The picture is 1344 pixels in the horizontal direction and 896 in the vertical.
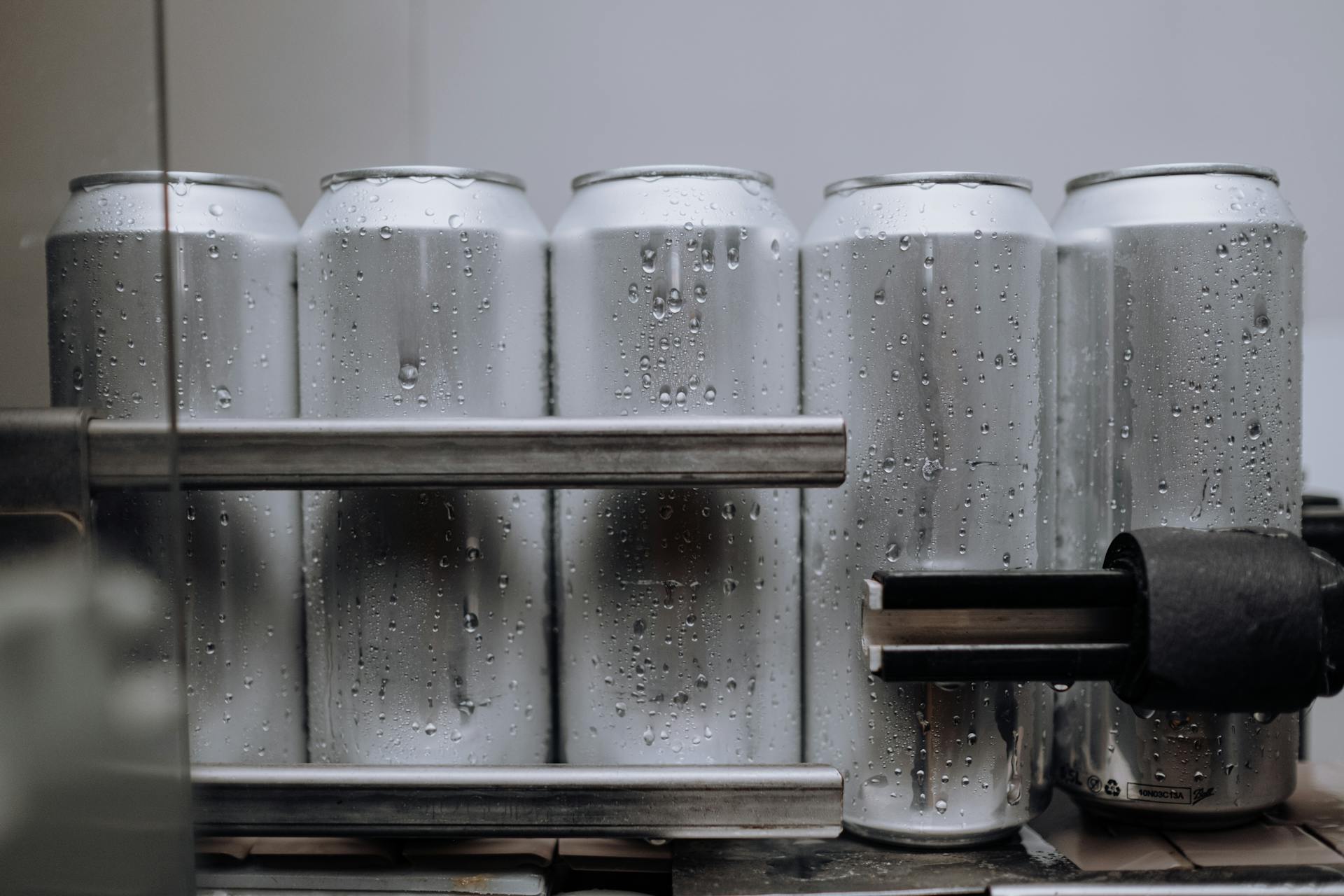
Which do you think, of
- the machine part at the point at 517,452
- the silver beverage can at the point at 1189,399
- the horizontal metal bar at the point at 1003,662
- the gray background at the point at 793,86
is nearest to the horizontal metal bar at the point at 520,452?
the machine part at the point at 517,452

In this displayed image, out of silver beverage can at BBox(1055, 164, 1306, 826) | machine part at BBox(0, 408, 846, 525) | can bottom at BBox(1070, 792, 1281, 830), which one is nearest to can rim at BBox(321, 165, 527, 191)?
machine part at BBox(0, 408, 846, 525)

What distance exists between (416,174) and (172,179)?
0.15m

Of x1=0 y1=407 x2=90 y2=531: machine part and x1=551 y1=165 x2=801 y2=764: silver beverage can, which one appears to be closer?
x1=0 y1=407 x2=90 y2=531: machine part

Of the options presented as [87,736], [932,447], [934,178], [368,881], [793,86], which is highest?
[793,86]

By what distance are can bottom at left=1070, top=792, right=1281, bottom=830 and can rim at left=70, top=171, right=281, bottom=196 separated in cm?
69

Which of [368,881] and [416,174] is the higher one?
[416,174]

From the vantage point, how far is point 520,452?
22.7 inches

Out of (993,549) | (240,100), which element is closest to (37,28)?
(240,100)

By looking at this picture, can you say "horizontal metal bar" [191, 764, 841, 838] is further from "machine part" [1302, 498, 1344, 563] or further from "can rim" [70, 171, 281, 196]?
"machine part" [1302, 498, 1344, 563]

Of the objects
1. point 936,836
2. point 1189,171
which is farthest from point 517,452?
point 1189,171

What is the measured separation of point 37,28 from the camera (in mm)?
440

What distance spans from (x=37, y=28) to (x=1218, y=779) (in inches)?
30.8

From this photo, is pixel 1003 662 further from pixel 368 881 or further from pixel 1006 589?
pixel 368 881

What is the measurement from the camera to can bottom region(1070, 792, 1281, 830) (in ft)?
2.12
